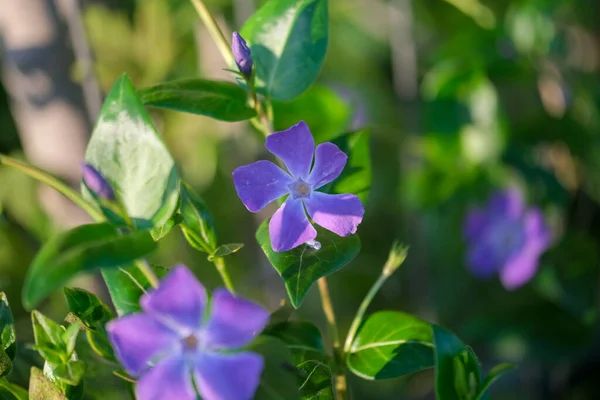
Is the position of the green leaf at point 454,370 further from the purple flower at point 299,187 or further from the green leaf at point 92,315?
the green leaf at point 92,315

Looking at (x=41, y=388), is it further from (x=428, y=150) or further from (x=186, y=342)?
(x=428, y=150)

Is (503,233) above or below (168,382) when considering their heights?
below

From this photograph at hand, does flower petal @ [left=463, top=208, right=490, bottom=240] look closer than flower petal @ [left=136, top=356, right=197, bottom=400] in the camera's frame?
No

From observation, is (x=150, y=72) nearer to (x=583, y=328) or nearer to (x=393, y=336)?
(x=393, y=336)

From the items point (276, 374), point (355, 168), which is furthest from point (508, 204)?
point (276, 374)

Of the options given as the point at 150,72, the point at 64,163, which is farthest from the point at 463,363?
the point at 150,72

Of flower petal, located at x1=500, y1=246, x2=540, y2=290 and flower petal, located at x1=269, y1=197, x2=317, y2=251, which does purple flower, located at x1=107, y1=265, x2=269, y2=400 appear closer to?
flower petal, located at x1=269, y1=197, x2=317, y2=251

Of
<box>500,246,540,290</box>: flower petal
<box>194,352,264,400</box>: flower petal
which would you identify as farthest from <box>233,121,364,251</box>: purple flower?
<box>500,246,540,290</box>: flower petal
